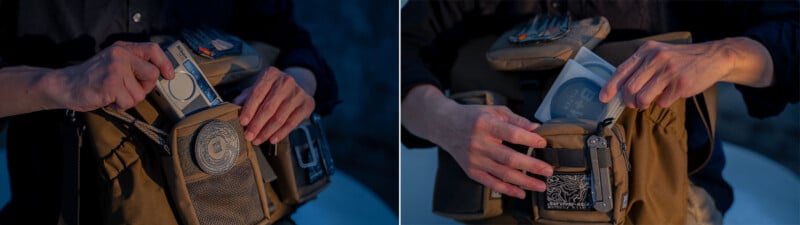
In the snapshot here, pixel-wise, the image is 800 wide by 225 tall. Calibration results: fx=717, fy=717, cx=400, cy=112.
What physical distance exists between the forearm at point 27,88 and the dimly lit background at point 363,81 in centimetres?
62

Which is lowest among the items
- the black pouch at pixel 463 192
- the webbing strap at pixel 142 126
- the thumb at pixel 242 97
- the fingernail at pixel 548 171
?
the black pouch at pixel 463 192

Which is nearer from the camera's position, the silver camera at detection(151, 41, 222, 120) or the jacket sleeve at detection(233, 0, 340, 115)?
the silver camera at detection(151, 41, 222, 120)

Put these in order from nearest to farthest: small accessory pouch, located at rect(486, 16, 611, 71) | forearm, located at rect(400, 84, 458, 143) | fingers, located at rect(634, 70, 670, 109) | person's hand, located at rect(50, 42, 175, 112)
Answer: person's hand, located at rect(50, 42, 175, 112) → fingers, located at rect(634, 70, 670, 109) → small accessory pouch, located at rect(486, 16, 611, 71) → forearm, located at rect(400, 84, 458, 143)

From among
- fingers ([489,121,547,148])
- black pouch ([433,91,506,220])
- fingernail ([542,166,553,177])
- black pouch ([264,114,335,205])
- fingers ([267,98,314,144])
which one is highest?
fingers ([489,121,547,148])

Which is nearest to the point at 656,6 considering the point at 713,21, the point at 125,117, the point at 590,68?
the point at 713,21

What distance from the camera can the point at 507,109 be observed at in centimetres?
141

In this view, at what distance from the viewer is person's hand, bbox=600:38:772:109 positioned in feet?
4.12

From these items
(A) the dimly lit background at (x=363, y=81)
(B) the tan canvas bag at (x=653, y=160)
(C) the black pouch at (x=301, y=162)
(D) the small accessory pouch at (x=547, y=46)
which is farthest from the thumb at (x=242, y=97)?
(B) the tan canvas bag at (x=653, y=160)

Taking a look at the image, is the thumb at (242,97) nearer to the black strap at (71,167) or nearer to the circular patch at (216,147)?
the circular patch at (216,147)

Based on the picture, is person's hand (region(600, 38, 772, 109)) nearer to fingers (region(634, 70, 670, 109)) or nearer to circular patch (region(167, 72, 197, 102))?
fingers (region(634, 70, 670, 109))

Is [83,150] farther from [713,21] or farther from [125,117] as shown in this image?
[713,21]

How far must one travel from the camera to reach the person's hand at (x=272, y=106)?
1.31 m

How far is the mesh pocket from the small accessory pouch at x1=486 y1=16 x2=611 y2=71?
530mm

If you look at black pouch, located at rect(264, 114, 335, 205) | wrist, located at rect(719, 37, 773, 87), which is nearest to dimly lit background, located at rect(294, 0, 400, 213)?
black pouch, located at rect(264, 114, 335, 205)
